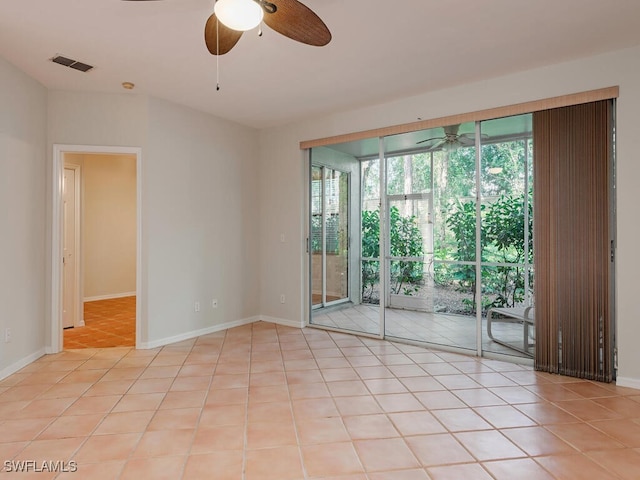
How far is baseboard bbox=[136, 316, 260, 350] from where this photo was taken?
4.16 m

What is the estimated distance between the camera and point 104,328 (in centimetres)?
514

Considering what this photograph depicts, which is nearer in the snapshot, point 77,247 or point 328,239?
point 77,247

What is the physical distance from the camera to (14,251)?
136 inches

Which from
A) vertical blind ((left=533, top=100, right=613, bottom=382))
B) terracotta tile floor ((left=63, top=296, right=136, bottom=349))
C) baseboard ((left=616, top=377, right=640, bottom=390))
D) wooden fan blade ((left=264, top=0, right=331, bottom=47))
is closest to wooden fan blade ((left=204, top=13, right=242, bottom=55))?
wooden fan blade ((left=264, top=0, right=331, bottom=47))

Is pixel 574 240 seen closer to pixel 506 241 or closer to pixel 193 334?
pixel 506 241

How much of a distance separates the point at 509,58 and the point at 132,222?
7.15 meters

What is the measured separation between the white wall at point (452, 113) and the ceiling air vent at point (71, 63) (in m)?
2.39

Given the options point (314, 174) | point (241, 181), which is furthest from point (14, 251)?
point (314, 174)

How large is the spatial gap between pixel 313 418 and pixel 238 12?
7.75 ft

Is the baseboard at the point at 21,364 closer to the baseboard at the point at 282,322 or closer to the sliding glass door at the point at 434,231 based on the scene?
the baseboard at the point at 282,322

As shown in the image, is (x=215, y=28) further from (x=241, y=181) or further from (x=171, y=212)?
(x=241, y=181)

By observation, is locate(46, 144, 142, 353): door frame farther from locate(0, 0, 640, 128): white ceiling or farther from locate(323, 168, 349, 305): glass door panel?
locate(323, 168, 349, 305): glass door panel

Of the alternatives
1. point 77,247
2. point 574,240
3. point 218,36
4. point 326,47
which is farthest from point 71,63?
point 574,240

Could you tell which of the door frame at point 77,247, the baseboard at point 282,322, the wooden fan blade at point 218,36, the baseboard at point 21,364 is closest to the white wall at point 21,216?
the baseboard at point 21,364
